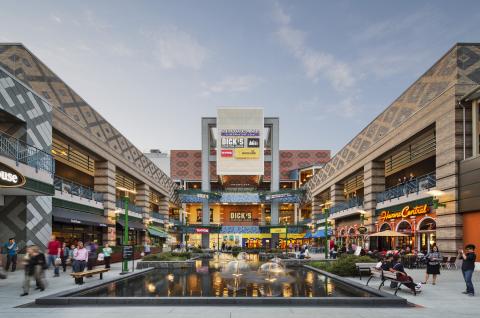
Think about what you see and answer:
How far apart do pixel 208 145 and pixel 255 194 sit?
12170mm

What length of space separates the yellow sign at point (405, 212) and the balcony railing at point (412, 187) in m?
1.13

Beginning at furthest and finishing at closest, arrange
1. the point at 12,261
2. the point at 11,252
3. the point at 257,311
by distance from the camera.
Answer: the point at 12,261 → the point at 11,252 → the point at 257,311

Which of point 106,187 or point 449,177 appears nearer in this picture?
point 449,177

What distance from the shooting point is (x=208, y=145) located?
75750 mm

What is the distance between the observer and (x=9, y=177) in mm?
16156

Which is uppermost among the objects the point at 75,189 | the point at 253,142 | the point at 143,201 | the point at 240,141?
the point at 240,141

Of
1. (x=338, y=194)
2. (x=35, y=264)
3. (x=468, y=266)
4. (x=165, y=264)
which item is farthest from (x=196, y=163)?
(x=468, y=266)

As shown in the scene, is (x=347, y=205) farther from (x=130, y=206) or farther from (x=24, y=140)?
(x=24, y=140)

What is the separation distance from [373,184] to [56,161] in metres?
26.7

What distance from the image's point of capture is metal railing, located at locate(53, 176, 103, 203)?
95.4ft

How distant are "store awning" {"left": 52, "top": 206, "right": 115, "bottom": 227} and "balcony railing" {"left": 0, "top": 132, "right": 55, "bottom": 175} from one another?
5097mm

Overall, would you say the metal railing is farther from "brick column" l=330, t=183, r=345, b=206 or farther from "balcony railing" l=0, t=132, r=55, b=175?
"brick column" l=330, t=183, r=345, b=206

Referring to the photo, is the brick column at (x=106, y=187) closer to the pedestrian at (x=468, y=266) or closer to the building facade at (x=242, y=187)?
the building facade at (x=242, y=187)

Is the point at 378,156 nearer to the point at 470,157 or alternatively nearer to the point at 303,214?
the point at 470,157
